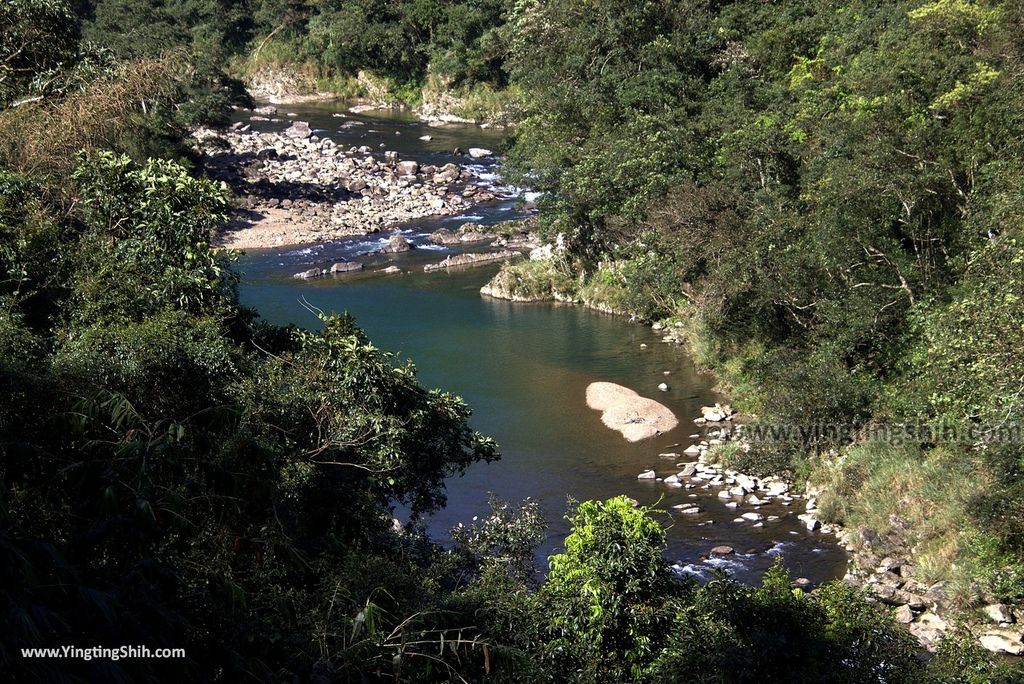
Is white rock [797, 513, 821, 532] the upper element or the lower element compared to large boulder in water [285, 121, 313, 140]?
lower

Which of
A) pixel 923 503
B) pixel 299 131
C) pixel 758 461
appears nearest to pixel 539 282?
pixel 758 461

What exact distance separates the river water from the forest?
3.32 ft

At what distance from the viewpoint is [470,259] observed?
115 ft

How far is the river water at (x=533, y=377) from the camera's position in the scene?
17484 mm

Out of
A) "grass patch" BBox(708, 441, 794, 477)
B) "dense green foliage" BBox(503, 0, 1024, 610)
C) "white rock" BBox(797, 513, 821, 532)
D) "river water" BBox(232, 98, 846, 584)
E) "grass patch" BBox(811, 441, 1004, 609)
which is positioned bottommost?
"river water" BBox(232, 98, 846, 584)

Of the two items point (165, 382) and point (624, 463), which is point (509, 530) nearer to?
point (165, 382)

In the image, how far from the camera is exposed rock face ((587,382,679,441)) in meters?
22.1

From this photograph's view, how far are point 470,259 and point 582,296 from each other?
578cm

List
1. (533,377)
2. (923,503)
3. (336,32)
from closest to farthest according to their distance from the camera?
(923,503) → (533,377) → (336,32)

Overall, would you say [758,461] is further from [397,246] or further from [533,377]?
[397,246]

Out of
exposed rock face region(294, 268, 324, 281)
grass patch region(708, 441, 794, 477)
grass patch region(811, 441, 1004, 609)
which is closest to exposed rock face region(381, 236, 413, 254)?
exposed rock face region(294, 268, 324, 281)

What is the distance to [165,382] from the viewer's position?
10977 mm

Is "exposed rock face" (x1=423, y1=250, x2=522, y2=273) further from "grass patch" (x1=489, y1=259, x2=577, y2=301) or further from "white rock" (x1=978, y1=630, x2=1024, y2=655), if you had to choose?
"white rock" (x1=978, y1=630, x2=1024, y2=655)

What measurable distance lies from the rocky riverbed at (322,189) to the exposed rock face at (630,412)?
55.2ft
